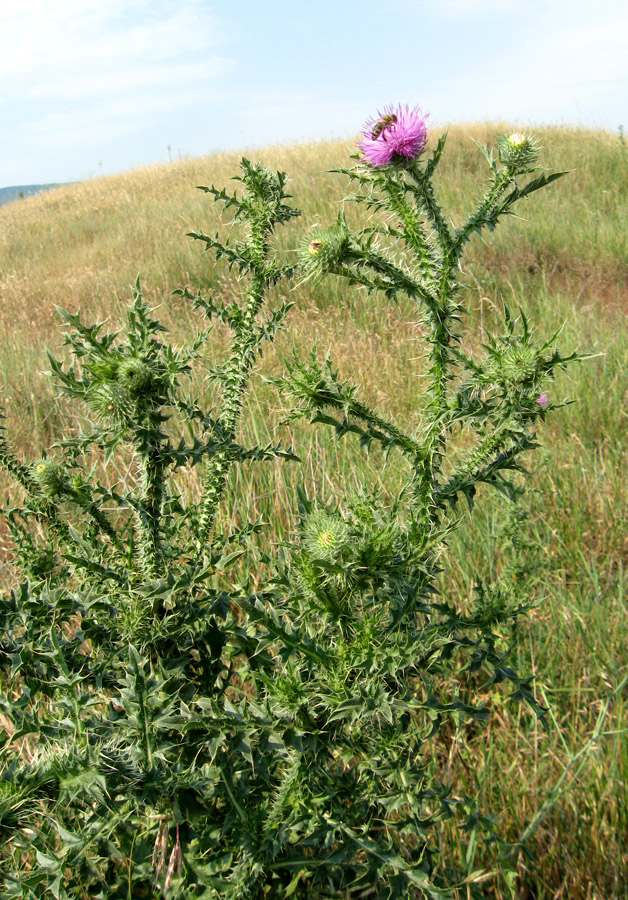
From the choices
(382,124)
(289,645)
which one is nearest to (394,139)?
(382,124)

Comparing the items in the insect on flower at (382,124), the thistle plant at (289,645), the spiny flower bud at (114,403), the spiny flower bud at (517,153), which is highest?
the insect on flower at (382,124)

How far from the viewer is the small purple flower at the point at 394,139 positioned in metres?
1.36

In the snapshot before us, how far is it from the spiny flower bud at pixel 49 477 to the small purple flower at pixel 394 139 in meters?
0.96

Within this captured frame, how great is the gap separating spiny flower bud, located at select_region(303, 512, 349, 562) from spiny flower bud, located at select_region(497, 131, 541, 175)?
0.86 metres

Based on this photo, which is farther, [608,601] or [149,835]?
[608,601]

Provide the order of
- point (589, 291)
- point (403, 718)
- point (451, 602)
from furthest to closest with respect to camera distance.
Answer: point (589, 291), point (451, 602), point (403, 718)

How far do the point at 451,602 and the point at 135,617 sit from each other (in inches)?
56.4

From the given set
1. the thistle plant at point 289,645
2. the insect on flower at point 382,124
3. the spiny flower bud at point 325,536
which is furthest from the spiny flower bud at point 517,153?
the spiny flower bud at point 325,536

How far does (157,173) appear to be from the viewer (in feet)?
52.5

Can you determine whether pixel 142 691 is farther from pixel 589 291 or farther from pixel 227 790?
pixel 589 291

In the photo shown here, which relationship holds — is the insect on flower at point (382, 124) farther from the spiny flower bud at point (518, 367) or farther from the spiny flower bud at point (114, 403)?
the spiny flower bud at point (114, 403)

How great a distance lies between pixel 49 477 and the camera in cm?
156

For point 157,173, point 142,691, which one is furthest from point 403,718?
point 157,173

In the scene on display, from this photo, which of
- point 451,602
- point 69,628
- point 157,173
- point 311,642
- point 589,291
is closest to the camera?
point 311,642
